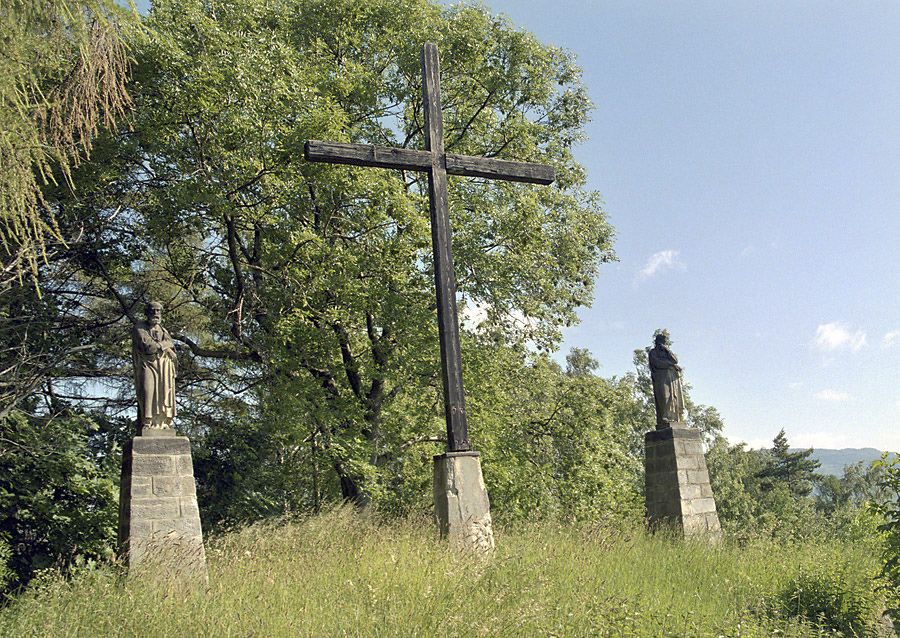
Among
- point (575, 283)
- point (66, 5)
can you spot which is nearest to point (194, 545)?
point (66, 5)

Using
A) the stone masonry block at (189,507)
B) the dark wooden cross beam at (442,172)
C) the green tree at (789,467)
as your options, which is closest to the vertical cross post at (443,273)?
the dark wooden cross beam at (442,172)

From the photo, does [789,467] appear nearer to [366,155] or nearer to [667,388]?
[667,388]

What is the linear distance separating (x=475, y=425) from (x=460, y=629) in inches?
329

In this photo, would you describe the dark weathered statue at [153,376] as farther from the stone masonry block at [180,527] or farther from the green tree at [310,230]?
the green tree at [310,230]

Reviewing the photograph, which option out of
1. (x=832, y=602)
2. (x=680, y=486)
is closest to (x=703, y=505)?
(x=680, y=486)

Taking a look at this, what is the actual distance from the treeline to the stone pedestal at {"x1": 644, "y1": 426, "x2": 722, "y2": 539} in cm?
377

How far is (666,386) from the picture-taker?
916cm

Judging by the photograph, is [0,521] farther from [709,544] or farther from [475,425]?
[709,544]

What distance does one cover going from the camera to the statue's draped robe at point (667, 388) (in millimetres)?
9125

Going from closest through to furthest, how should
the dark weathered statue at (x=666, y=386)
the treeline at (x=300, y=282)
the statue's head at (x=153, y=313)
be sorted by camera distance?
the statue's head at (x=153, y=313)
the dark weathered statue at (x=666, y=386)
the treeline at (x=300, y=282)

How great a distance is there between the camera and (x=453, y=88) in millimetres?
14359

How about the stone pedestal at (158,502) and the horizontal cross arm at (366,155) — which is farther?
the horizontal cross arm at (366,155)

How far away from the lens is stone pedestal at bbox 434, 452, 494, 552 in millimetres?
5883

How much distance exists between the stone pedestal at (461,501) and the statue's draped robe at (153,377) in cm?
328
